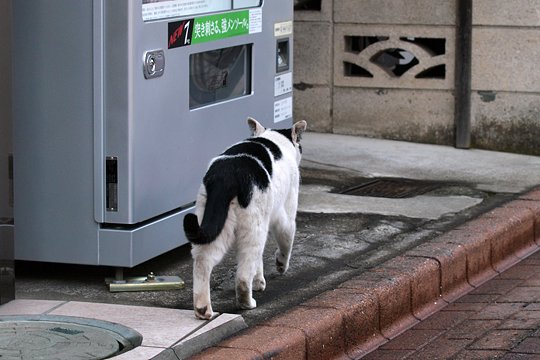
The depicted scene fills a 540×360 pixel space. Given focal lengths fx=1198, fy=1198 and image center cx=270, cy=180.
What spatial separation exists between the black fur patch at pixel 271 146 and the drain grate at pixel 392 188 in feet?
7.32

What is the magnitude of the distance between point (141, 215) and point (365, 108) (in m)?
4.12

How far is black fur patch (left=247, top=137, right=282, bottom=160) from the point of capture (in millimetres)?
5305

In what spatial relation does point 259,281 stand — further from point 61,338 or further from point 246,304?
point 61,338

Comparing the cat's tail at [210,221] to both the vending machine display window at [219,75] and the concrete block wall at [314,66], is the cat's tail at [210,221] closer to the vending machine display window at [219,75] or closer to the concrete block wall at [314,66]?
the vending machine display window at [219,75]

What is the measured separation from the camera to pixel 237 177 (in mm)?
4938

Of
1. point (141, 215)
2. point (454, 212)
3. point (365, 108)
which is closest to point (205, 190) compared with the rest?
point (141, 215)

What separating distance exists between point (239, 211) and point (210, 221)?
17cm

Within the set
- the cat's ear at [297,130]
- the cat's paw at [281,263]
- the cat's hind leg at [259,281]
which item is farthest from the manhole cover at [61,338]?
the cat's ear at [297,130]

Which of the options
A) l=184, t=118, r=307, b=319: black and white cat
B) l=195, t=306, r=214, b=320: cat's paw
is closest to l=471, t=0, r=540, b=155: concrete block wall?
l=184, t=118, r=307, b=319: black and white cat

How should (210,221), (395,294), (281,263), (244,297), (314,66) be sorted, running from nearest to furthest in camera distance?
(210,221)
(244,297)
(395,294)
(281,263)
(314,66)

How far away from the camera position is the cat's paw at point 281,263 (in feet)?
18.7

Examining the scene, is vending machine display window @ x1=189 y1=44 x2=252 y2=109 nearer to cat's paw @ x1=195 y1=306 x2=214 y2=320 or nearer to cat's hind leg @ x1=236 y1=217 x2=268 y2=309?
cat's hind leg @ x1=236 y1=217 x2=268 y2=309

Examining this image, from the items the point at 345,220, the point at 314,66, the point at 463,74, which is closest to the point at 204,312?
the point at 345,220

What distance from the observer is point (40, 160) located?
213 inches
